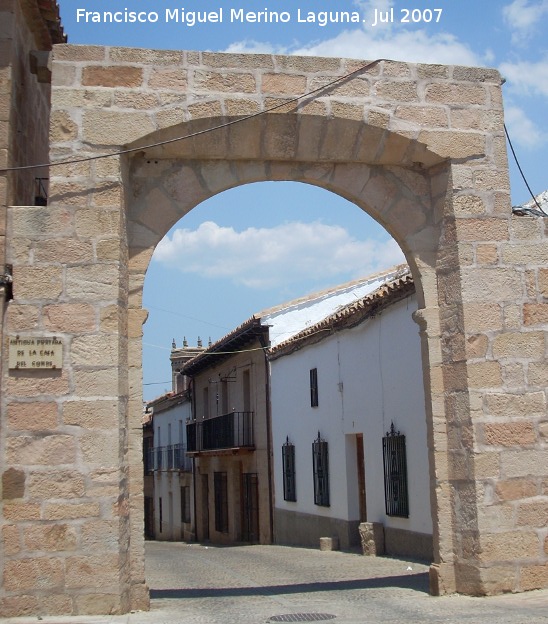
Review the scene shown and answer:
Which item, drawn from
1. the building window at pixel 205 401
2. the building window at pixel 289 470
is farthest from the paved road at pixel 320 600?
the building window at pixel 205 401

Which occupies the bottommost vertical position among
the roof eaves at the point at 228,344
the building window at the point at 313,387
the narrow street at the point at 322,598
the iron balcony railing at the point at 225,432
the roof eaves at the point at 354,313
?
the narrow street at the point at 322,598

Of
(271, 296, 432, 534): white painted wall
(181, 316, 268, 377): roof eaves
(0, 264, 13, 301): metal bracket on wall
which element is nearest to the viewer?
(0, 264, 13, 301): metal bracket on wall

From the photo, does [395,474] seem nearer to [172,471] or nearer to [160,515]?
[172,471]

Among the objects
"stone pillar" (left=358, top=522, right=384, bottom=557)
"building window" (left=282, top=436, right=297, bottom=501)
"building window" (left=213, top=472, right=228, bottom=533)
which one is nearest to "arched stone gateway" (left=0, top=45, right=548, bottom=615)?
"stone pillar" (left=358, top=522, right=384, bottom=557)

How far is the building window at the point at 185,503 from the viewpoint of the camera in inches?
1012

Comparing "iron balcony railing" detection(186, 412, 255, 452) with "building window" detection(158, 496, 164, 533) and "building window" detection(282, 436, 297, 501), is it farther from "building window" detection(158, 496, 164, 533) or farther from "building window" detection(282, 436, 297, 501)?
"building window" detection(158, 496, 164, 533)

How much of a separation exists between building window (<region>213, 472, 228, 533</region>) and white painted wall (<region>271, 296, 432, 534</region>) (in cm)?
408

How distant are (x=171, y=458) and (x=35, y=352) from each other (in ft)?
72.1

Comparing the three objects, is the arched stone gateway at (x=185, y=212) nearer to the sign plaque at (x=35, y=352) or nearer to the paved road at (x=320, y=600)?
the sign plaque at (x=35, y=352)

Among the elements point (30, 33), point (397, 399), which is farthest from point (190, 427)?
point (30, 33)

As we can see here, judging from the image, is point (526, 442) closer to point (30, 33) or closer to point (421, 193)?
point (421, 193)

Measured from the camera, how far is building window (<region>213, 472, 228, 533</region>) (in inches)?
840

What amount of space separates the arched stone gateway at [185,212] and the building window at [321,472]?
802cm

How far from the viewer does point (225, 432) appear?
2027 centimetres
